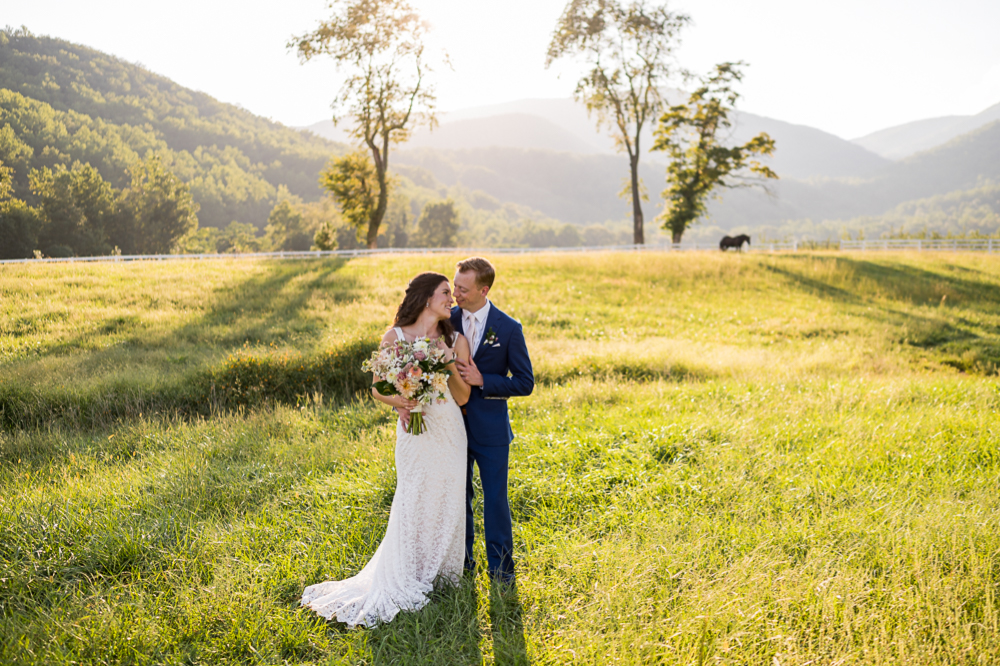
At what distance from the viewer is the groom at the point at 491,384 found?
414cm

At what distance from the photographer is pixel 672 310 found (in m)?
20.5

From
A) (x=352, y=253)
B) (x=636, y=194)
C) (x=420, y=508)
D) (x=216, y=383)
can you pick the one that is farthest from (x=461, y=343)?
(x=636, y=194)

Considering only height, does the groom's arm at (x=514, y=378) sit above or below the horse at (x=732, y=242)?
below

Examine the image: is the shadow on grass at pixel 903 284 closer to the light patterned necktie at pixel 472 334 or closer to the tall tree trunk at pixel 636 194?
the tall tree trunk at pixel 636 194

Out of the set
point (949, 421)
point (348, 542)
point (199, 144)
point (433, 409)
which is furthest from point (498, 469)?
point (199, 144)

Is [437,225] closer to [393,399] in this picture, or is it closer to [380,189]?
[380,189]

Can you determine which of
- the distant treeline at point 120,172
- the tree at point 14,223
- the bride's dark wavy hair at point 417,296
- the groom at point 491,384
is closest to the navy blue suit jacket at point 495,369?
the groom at point 491,384

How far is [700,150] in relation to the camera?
3369 cm

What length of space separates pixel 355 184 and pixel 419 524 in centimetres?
3095

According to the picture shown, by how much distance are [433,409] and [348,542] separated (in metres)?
1.92

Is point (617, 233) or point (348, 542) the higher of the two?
point (617, 233)

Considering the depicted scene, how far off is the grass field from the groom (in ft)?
1.63

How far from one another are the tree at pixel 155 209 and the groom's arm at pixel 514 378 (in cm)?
3846

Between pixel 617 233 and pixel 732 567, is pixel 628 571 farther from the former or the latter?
pixel 617 233
